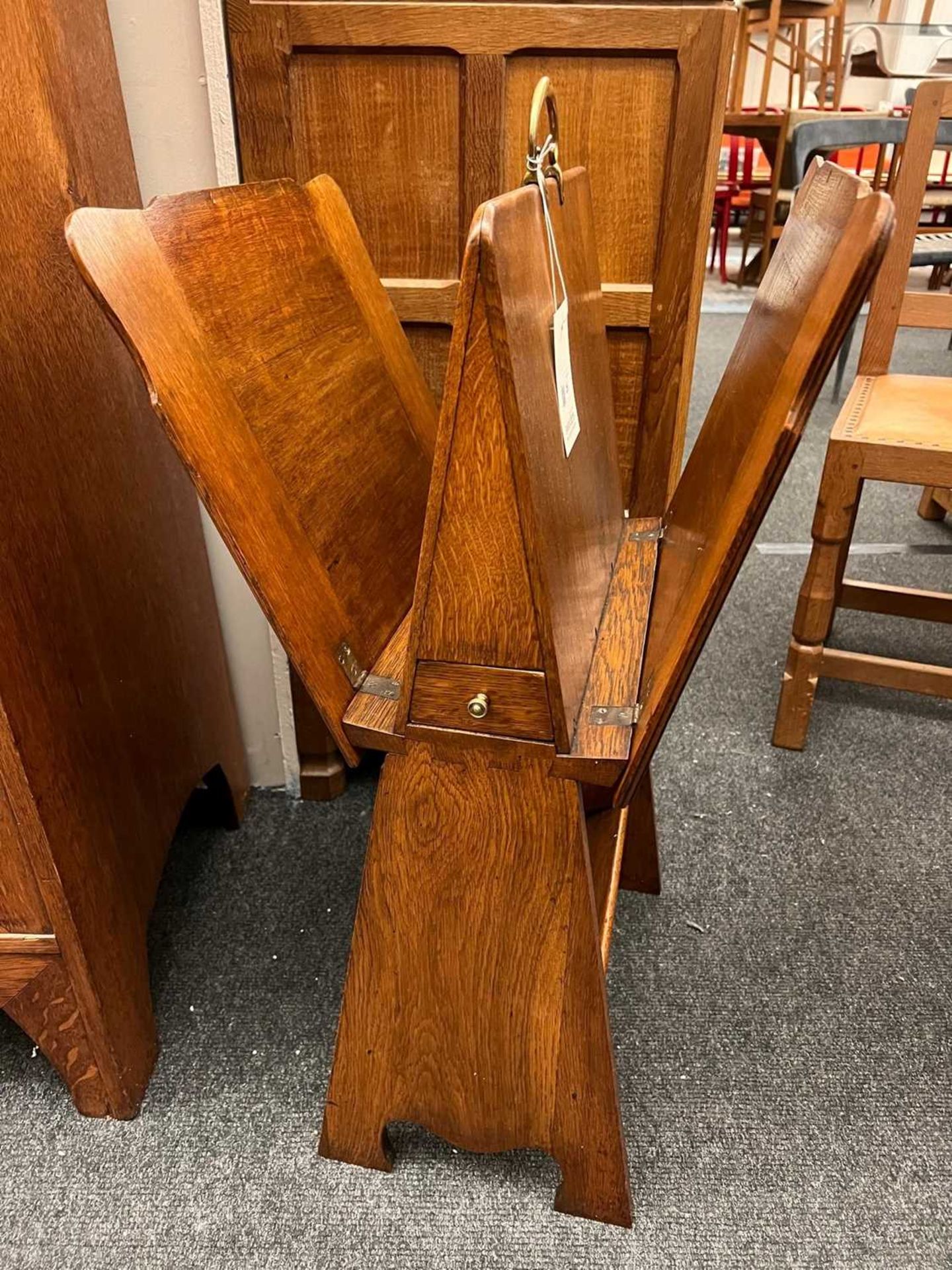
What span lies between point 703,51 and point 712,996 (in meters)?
1.23

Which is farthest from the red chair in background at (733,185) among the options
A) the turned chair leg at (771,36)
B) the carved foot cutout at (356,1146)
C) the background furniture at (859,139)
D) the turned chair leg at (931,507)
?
the carved foot cutout at (356,1146)

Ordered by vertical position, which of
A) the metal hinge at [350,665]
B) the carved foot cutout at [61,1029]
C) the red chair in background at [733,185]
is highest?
the metal hinge at [350,665]

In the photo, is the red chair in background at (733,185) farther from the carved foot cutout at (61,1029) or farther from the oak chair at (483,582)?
the carved foot cutout at (61,1029)

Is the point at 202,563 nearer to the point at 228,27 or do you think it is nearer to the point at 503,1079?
the point at 228,27

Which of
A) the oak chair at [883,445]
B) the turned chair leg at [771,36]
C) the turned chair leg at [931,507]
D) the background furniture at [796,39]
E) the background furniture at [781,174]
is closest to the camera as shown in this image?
the oak chair at [883,445]

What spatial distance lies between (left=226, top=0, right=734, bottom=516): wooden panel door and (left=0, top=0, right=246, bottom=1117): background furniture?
22 cm

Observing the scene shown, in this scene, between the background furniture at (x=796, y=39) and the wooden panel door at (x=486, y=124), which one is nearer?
the wooden panel door at (x=486, y=124)

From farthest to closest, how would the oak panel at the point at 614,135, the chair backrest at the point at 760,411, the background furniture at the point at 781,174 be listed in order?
1. the background furniture at the point at 781,174
2. the oak panel at the point at 614,135
3. the chair backrest at the point at 760,411

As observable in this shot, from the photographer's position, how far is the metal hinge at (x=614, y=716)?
2.71 feet

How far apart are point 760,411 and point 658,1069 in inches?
34.0

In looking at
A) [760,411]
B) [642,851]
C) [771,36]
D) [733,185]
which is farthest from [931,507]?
[771,36]

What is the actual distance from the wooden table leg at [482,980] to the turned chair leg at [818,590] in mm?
932

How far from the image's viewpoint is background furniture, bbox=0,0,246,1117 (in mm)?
866

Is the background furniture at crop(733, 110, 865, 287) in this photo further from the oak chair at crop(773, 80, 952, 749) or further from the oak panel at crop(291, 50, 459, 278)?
the oak panel at crop(291, 50, 459, 278)
